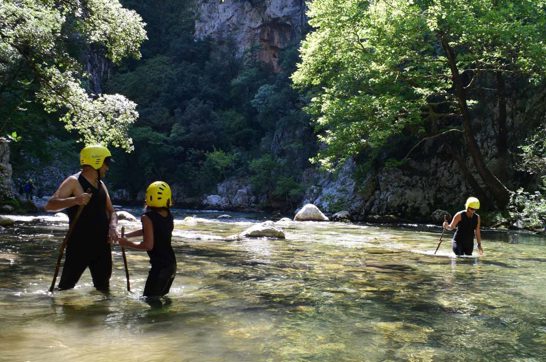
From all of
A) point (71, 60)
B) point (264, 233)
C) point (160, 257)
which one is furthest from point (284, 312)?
point (71, 60)

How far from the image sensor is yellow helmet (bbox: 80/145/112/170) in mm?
5363

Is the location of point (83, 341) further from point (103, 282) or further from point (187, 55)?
point (187, 55)

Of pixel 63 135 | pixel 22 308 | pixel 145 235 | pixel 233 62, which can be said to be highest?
pixel 233 62

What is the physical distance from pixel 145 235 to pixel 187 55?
185 feet

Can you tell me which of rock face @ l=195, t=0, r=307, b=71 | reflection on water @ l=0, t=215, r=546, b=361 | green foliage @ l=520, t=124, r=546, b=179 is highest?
rock face @ l=195, t=0, r=307, b=71

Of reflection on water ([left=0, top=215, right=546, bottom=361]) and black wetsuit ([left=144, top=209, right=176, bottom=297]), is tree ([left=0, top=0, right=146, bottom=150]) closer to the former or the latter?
reflection on water ([left=0, top=215, right=546, bottom=361])

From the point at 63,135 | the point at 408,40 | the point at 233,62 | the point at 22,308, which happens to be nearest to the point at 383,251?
the point at 22,308

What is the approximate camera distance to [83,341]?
3.95 m

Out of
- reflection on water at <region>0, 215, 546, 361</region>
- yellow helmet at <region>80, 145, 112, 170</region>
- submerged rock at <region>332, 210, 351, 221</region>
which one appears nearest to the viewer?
reflection on water at <region>0, 215, 546, 361</region>

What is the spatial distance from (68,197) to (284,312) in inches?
98.7

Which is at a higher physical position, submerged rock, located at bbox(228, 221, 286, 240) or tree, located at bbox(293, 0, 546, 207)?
tree, located at bbox(293, 0, 546, 207)

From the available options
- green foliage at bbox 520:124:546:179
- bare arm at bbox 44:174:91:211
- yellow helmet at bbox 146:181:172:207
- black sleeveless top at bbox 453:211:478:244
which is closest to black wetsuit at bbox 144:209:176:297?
yellow helmet at bbox 146:181:172:207

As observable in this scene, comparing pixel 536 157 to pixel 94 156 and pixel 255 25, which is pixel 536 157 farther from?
pixel 255 25

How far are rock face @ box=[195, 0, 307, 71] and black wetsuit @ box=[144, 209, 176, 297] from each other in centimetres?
5035
